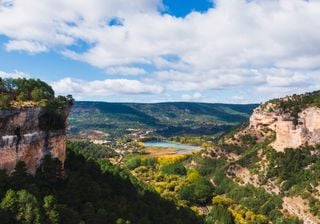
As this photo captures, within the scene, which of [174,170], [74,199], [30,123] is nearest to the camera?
[30,123]

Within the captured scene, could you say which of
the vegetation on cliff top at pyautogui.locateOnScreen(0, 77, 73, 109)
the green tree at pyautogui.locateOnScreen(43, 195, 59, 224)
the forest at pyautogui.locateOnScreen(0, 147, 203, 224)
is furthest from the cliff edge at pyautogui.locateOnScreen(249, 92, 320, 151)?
the green tree at pyautogui.locateOnScreen(43, 195, 59, 224)

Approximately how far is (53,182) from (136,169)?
104002mm

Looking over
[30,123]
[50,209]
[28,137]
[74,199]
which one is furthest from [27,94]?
[50,209]

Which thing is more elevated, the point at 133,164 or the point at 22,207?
the point at 22,207

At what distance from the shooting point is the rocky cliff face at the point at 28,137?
5491 centimetres

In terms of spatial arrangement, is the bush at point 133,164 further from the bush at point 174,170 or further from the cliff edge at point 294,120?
the cliff edge at point 294,120

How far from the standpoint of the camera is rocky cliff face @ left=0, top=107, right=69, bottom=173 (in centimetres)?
5491

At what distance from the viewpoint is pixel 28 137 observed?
58.6 meters

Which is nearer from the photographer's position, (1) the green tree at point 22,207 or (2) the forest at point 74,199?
(1) the green tree at point 22,207

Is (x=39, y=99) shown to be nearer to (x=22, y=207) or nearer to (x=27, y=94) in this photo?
(x=27, y=94)

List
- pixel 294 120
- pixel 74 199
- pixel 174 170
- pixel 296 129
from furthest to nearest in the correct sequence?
pixel 174 170
pixel 294 120
pixel 296 129
pixel 74 199

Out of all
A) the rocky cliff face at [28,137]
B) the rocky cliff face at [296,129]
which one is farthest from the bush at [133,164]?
the rocky cliff face at [28,137]

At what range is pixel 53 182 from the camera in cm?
6234

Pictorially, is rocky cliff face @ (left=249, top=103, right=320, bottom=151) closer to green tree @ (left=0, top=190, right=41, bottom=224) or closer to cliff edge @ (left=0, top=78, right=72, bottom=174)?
cliff edge @ (left=0, top=78, right=72, bottom=174)
